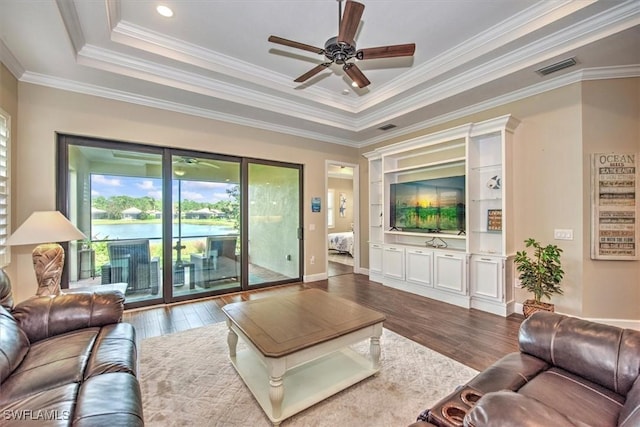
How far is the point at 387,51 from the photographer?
8.50 feet

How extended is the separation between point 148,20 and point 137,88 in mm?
1001

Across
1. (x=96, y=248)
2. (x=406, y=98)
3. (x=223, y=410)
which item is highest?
(x=406, y=98)

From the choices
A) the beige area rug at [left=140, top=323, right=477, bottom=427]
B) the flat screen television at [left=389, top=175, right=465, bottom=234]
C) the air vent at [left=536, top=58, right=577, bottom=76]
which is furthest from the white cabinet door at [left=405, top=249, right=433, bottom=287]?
the air vent at [left=536, top=58, right=577, bottom=76]

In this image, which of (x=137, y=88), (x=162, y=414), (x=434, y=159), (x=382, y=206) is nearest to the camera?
(x=162, y=414)

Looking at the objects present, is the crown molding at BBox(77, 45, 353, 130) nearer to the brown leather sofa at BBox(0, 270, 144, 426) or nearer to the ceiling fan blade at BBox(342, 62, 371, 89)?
the ceiling fan blade at BBox(342, 62, 371, 89)

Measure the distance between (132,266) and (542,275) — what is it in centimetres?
557

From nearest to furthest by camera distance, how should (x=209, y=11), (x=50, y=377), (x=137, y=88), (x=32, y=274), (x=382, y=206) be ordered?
1. (x=50, y=377)
2. (x=209, y=11)
3. (x=32, y=274)
4. (x=137, y=88)
5. (x=382, y=206)

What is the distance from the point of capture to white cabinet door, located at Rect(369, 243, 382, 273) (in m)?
5.68

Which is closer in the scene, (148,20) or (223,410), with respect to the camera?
(223,410)

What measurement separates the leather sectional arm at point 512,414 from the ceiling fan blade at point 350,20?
249 centimetres

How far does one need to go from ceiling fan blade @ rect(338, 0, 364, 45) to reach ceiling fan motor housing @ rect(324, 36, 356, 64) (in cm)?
10

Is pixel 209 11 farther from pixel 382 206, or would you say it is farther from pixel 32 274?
pixel 382 206

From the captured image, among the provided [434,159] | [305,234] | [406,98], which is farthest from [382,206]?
[406,98]

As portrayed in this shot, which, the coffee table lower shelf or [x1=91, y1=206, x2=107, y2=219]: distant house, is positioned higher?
[x1=91, y1=206, x2=107, y2=219]: distant house
